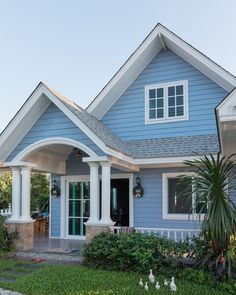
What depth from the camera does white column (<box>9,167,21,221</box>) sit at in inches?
420

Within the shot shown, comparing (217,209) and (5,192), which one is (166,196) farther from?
(5,192)

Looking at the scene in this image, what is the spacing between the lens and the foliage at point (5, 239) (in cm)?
1001

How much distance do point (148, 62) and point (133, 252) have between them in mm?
6837

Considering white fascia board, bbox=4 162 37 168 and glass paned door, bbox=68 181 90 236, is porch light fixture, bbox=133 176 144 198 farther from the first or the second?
white fascia board, bbox=4 162 37 168

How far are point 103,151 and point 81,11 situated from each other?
7.12 m

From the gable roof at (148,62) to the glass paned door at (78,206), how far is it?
2.65 metres

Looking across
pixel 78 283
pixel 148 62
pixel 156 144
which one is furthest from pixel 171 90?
pixel 78 283

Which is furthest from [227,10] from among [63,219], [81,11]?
[63,219]

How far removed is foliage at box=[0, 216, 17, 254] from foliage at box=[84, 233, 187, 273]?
8.19 ft

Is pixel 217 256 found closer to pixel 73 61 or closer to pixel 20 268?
pixel 20 268

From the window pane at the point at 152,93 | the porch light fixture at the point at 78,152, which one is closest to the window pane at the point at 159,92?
the window pane at the point at 152,93

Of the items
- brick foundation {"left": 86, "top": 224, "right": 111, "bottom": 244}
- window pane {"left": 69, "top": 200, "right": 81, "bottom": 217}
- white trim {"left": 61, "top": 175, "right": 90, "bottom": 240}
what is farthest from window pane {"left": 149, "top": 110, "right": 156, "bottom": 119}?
brick foundation {"left": 86, "top": 224, "right": 111, "bottom": 244}

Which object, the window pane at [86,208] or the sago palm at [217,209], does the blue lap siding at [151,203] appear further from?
the sago palm at [217,209]

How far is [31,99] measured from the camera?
10430mm
